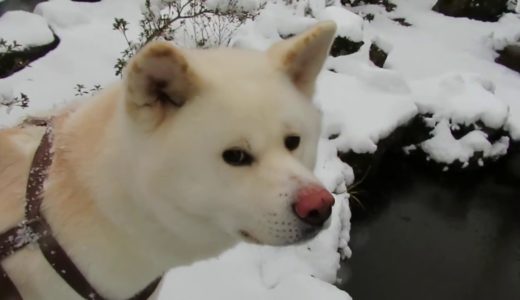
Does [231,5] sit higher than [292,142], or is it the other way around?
[292,142]

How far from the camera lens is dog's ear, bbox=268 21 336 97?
5.87ft

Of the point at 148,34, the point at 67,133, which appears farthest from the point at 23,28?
the point at 67,133

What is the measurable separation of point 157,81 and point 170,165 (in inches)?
8.3

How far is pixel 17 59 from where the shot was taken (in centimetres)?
479

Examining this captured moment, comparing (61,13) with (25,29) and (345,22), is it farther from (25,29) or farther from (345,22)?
(345,22)

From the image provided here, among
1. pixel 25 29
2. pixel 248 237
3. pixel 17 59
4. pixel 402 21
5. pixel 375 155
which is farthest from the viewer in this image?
pixel 402 21

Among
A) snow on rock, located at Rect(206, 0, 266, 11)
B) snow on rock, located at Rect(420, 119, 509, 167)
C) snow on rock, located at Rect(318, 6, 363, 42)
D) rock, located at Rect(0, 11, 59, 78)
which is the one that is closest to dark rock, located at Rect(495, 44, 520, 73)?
snow on rock, located at Rect(420, 119, 509, 167)

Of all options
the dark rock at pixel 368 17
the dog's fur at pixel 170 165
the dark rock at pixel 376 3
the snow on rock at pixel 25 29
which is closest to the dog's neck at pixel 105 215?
the dog's fur at pixel 170 165

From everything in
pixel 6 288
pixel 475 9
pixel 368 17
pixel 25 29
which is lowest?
pixel 475 9

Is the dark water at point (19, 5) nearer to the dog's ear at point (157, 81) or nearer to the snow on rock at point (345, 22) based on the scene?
the snow on rock at point (345, 22)

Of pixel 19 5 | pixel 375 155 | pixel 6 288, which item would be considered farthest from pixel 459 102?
pixel 6 288

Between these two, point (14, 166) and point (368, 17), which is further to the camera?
point (368, 17)

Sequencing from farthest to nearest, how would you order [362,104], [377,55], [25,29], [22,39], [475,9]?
[475,9] → [377,55] → [362,104] → [25,29] → [22,39]

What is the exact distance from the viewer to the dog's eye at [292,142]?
1643 mm
